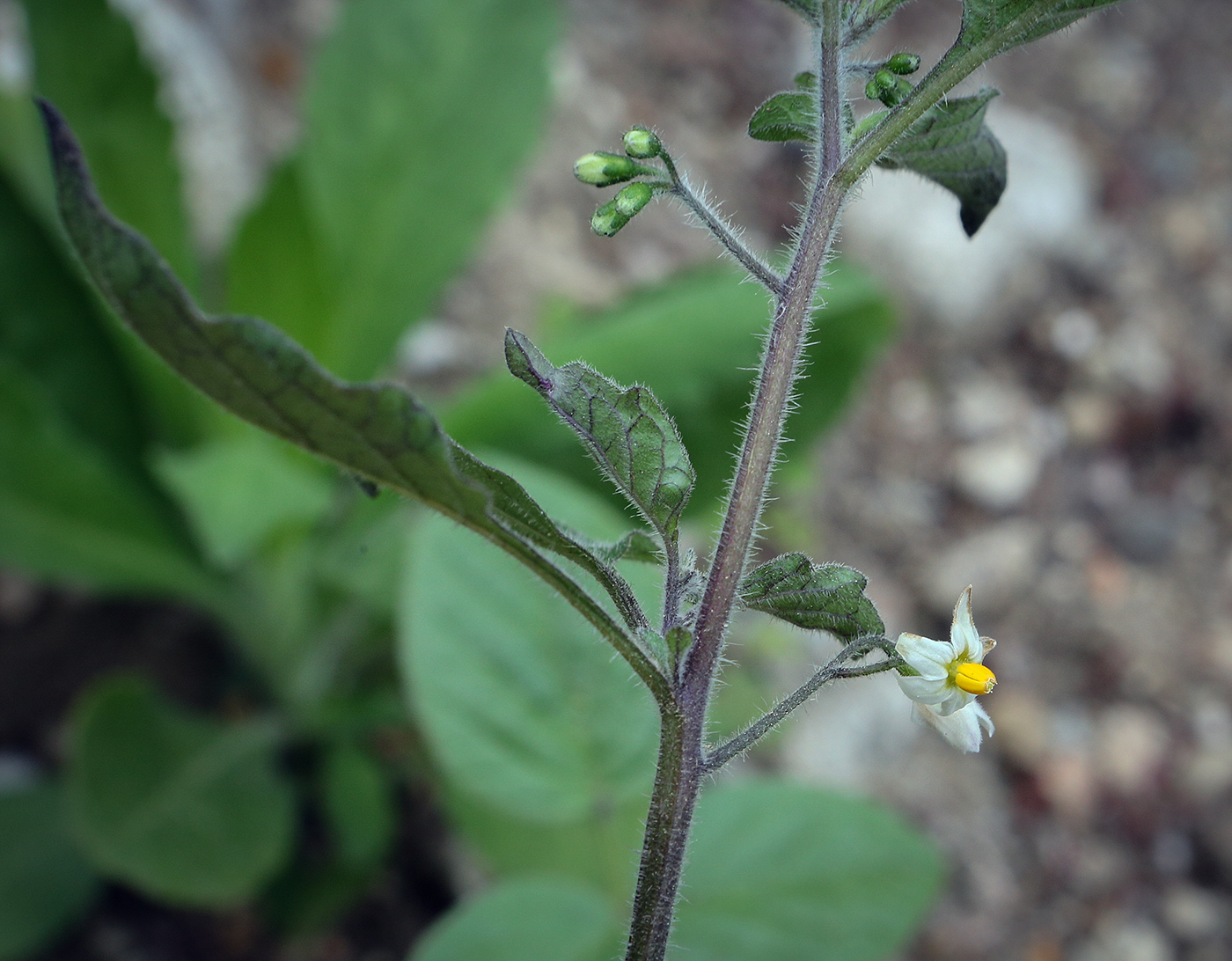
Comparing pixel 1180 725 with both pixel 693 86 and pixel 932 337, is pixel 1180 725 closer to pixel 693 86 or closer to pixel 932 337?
pixel 932 337

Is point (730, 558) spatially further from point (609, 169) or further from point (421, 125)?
point (421, 125)

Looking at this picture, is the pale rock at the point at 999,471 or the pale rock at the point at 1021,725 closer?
the pale rock at the point at 1021,725

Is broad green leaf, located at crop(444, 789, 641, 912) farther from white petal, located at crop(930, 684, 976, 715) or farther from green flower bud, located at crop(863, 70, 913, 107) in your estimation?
Answer: green flower bud, located at crop(863, 70, 913, 107)

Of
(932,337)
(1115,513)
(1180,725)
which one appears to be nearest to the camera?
(1180,725)

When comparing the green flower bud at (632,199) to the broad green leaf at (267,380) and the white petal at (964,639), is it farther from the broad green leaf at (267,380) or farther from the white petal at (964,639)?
the white petal at (964,639)

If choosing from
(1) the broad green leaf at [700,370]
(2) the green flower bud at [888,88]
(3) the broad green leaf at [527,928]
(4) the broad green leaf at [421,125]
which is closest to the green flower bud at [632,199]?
Result: (2) the green flower bud at [888,88]

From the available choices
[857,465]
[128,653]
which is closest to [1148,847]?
[857,465]

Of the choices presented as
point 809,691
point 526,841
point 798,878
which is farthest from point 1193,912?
point 809,691
